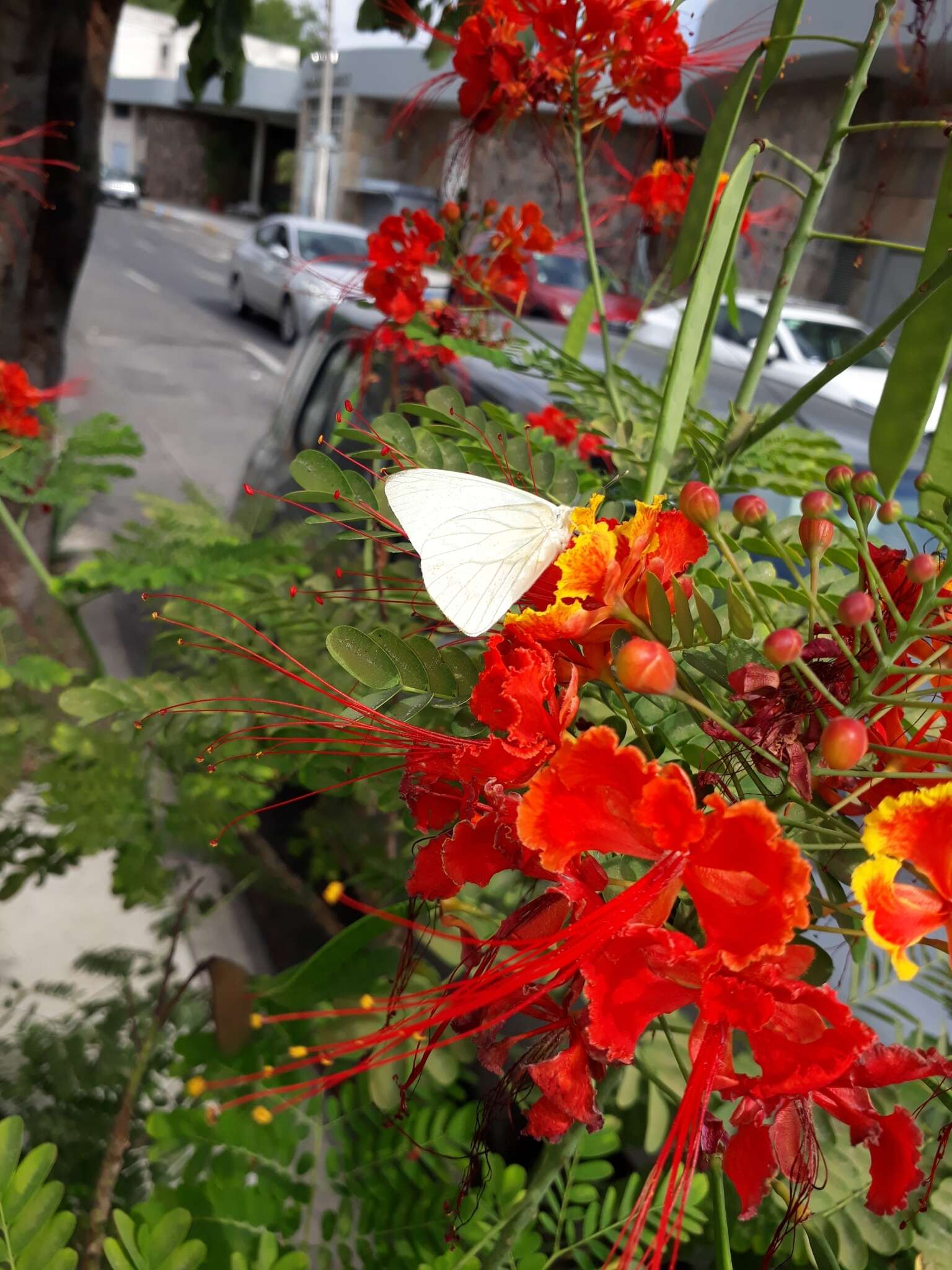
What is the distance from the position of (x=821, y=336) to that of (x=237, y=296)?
827cm

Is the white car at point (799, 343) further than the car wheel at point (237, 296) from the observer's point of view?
No

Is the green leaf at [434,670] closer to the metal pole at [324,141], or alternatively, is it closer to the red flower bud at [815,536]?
the red flower bud at [815,536]

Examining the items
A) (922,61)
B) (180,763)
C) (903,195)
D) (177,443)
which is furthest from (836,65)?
(180,763)

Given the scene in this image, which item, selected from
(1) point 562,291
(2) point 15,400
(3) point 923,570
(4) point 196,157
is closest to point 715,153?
(3) point 923,570

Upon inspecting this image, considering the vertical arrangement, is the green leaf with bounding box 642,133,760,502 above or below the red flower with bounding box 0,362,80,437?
above

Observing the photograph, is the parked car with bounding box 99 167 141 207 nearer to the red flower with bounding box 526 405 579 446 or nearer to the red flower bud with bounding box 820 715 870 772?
the red flower with bounding box 526 405 579 446

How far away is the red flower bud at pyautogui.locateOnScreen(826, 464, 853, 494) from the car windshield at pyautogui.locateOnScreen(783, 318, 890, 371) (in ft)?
25.5

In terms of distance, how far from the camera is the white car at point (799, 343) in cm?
694

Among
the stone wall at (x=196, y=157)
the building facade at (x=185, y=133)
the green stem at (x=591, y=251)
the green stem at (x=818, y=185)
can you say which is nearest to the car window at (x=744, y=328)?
the green stem at (x=591, y=251)

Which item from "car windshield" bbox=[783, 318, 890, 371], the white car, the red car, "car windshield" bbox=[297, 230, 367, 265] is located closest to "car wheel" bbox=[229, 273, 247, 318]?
"car windshield" bbox=[297, 230, 367, 265]

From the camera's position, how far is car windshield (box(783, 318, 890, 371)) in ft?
26.1

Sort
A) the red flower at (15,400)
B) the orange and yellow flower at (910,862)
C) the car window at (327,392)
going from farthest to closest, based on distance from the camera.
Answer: the car window at (327,392), the red flower at (15,400), the orange and yellow flower at (910,862)

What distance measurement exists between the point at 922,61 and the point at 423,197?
39.3 ft

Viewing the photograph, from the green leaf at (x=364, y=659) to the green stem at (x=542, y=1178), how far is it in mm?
374
